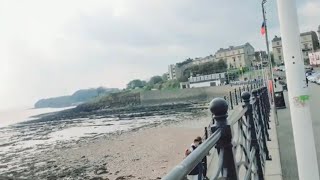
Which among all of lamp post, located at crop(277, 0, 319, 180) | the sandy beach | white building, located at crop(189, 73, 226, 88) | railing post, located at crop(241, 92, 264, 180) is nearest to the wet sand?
the sandy beach

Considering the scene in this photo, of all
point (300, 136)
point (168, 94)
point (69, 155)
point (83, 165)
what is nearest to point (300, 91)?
point (300, 136)

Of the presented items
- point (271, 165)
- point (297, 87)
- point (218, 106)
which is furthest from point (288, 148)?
point (218, 106)

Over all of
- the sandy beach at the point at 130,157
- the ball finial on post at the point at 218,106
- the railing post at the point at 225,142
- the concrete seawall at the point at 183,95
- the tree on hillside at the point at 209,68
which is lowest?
the sandy beach at the point at 130,157

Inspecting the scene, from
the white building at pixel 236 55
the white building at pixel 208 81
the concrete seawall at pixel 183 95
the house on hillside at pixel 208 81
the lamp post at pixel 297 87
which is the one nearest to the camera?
the lamp post at pixel 297 87

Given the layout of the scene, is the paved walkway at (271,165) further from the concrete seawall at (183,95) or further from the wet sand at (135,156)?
the concrete seawall at (183,95)

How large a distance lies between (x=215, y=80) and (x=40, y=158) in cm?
9618

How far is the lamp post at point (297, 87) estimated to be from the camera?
11.8ft

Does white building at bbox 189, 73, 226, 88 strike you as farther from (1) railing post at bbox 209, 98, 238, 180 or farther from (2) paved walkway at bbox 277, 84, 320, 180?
(1) railing post at bbox 209, 98, 238, 180

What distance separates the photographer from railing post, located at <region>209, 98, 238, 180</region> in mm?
2508

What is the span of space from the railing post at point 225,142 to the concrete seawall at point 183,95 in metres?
99.1

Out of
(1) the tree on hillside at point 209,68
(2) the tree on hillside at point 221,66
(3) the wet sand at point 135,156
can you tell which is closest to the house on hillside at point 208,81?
(1) the tree on hillside at point 209,68

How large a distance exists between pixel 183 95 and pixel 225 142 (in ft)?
394

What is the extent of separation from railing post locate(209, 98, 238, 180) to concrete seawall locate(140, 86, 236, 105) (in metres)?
99.1

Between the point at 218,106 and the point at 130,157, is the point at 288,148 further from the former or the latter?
the point at 130,157
